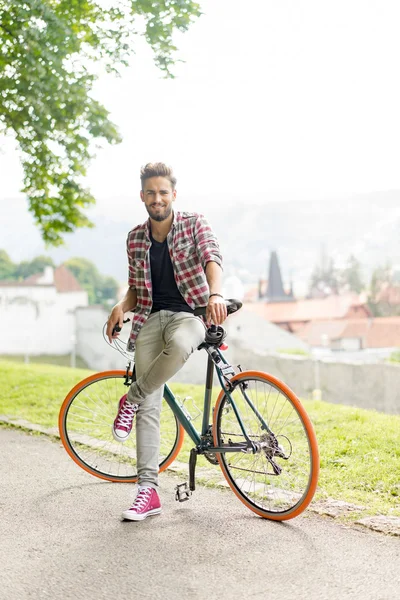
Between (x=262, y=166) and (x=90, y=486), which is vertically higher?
(x=262, y=166)

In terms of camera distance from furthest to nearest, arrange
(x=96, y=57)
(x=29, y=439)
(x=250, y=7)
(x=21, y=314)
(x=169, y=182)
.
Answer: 1. (x=250, y=7)
2. (x=21, y=314)
3. (x=96, y=57)
4. (x=29, y=439)
5. (x=169, y=182)

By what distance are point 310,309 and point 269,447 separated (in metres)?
130

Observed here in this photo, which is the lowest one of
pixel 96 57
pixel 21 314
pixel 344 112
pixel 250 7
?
pixel 21 314

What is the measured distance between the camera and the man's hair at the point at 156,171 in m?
3.83

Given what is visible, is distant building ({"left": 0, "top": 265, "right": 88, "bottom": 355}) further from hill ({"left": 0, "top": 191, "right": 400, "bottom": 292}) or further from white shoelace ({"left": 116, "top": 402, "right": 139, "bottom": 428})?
white shoelace ({"left": 116, "top": 402, "right": 139, "bottom": 428})

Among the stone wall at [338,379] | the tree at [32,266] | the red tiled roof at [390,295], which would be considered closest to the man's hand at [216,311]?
the stone wall at [338,379]

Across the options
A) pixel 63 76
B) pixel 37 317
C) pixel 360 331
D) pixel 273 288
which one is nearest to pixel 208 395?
pixel 63 76

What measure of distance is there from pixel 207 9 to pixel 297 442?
10785 mm

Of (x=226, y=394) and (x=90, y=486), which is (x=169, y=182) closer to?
(x=226, y=394)

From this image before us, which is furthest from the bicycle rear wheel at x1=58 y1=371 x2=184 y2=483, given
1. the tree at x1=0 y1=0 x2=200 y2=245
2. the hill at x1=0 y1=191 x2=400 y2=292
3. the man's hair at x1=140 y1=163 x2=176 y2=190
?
the hill at x1=0 y1=191 x2=400 y2=292

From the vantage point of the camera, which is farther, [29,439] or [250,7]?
[250,7]

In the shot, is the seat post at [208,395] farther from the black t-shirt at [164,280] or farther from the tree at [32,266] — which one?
the tree at [32,266]

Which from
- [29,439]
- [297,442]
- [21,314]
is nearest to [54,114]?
[29,439]

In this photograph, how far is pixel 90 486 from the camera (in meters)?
4.40
